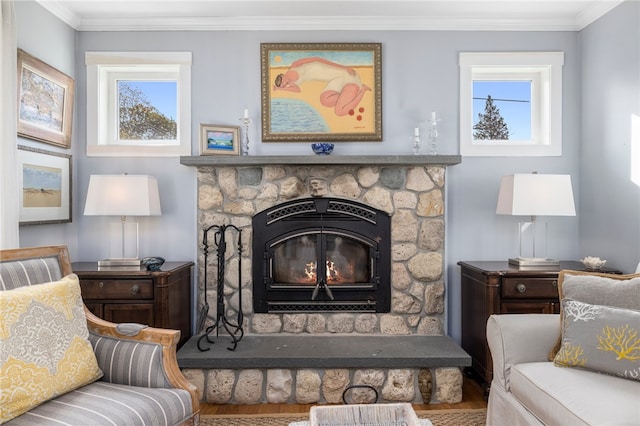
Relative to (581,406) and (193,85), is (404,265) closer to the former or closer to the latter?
(581,406)

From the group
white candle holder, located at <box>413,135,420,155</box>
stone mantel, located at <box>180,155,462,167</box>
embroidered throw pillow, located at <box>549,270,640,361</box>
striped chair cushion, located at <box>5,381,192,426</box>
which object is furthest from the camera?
white candle holder, located at <box>413,135,420,155</box>

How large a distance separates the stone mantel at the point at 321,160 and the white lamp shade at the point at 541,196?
17.4 inches

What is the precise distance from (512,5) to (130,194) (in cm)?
290

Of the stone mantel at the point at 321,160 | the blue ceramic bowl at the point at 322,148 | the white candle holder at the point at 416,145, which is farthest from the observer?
the white candle holder at the point at 416,145

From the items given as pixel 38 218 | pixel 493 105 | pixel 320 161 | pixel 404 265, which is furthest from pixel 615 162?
pixel 38 218

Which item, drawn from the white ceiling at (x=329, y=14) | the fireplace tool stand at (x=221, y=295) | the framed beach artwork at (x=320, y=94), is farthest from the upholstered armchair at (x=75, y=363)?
the white ceiling at (x=329, y=14)

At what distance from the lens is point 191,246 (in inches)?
128

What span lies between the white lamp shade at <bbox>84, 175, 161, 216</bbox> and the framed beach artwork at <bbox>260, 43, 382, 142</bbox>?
3.15 feet

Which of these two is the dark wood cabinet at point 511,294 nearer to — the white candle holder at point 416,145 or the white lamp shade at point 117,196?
the white candle holder at point 416,145

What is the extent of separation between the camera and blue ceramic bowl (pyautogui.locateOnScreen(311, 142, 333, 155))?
10.1 feet

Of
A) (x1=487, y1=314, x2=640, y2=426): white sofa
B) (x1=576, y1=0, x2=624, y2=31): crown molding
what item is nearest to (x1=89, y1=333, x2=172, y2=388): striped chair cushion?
(x1=487, y1=314, x2=640, y2=426): white sofa

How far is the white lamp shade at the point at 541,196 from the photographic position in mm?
2832

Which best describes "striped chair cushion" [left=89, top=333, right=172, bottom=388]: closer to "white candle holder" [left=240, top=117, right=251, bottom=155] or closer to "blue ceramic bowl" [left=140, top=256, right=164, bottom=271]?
"blue ceramic bowl" [left=140, top=256, right=164, bottom=271]

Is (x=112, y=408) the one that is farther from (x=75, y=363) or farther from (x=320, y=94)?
(x=320, y=94)
